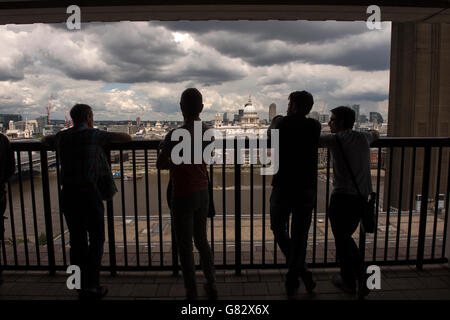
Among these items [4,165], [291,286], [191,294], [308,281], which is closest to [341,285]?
[308,281]

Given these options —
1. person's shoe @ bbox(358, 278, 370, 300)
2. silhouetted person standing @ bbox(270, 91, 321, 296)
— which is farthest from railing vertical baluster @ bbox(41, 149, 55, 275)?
person's shoe @ bbox(358, 278, 370, 300)

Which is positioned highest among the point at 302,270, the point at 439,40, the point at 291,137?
the point at 439,40

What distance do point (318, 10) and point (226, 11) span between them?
852 millimetres

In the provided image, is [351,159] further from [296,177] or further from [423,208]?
[423,208]

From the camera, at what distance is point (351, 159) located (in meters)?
2.21

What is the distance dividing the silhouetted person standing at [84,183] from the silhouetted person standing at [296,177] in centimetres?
122

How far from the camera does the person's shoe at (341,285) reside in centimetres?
243

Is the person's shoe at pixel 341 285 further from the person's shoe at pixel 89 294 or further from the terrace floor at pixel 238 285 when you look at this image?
the person's shoe at pixel 89 294

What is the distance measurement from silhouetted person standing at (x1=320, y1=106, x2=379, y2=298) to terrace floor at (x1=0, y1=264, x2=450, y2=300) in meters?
0.35

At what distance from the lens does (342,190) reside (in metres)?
2.27

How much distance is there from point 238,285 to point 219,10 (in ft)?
8.19

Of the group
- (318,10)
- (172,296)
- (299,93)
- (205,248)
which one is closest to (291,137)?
(299,93)

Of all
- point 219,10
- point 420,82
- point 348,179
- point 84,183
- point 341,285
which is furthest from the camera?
point 420,82

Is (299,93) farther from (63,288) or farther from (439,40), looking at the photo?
(439,40)
